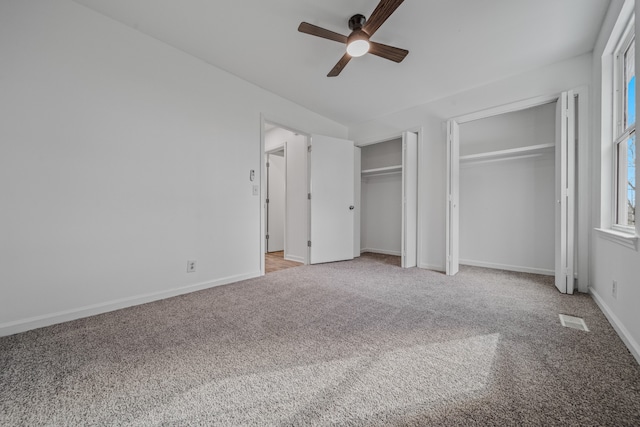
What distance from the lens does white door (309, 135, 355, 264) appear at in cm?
395

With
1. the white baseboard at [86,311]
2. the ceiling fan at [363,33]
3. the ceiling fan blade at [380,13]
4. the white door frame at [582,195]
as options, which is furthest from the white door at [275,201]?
the white door frame at [582,195]

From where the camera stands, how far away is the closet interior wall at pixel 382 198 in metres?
4.73

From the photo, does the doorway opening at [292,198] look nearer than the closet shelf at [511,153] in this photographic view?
No

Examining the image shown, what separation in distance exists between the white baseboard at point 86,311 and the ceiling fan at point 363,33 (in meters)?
2.59

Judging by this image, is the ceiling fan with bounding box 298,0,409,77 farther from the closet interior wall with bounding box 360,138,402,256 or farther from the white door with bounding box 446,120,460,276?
the closet interior wall with bounding box 360,138,402,256

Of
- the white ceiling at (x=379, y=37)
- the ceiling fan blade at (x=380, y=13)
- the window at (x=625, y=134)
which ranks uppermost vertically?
the white ceiling at (x=379, y=37)

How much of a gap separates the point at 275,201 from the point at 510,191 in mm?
4139

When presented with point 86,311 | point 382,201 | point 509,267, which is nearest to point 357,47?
point 86,311

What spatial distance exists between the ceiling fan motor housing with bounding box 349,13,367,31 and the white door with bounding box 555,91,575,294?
2218mm

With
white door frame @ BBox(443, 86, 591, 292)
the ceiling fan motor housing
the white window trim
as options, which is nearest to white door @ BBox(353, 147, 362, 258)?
the ceiling fan motor housing

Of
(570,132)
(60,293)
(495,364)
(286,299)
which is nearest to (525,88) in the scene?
(570,132)

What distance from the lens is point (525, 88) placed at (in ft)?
9.37

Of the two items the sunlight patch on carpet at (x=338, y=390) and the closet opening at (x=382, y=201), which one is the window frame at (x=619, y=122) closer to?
the sunlight patch on carpet at (x=338, y=390)

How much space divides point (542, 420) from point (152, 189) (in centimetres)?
296
